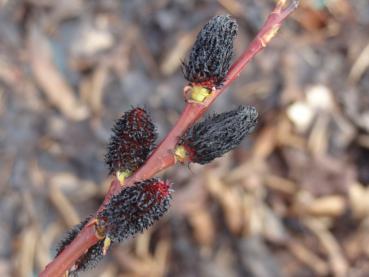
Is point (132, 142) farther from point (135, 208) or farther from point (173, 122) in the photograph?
point (173, 122)

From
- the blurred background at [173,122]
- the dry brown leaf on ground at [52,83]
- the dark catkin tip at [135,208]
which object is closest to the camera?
the dark catkin tip at [135,208]

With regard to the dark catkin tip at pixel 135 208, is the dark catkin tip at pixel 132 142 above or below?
above

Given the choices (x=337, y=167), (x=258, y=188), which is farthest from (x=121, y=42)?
(x=337, y=167)

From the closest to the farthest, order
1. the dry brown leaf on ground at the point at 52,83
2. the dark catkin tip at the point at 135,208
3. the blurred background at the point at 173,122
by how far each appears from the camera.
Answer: the dark catkin tip at the point at 135,208
the blurred background at the point at 173,122
the dry brown leaf on ground at the point at 52,83

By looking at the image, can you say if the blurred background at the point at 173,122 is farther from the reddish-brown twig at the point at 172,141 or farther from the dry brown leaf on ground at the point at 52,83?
the reddish-brown twig at the point at 172,141

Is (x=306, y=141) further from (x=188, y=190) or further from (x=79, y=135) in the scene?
(x=79, y=135)

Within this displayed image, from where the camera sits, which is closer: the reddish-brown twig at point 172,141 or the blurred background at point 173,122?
the reddish-brown twig at point 172,141

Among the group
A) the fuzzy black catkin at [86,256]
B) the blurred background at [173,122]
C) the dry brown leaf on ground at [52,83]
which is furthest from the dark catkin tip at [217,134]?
the dry brown leaf on ground at [52,83]
